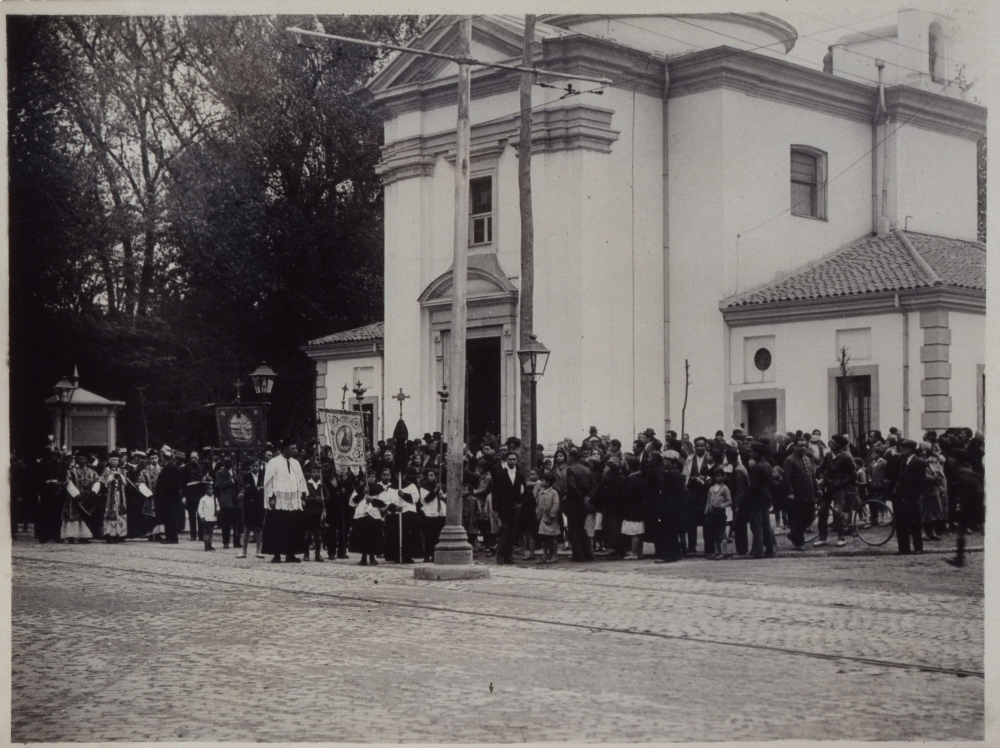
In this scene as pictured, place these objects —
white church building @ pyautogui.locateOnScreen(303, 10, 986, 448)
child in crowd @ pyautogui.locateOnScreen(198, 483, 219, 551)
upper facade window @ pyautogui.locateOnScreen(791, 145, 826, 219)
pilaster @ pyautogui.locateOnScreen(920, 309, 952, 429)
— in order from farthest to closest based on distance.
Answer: upper facade window @ pyautogui.locateOnScreen(791, 145, 826, 219)
white church building @ pyautogui.locateOnScreen(303, 10, 986, 448)
pilaster @ pyautogui.locateOnScreen(920, 309, 952, 429)
child in crowd @ pyautogui.locateOnScreen(198, 483, 219, 551)

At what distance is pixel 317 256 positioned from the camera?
39.8m

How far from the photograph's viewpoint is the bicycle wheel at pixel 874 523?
1967 centimetres

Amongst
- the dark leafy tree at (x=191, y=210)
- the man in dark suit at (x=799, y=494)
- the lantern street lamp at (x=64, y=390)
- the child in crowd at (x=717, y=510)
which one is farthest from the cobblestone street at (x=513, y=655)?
the dark leafy tree at (x=191, y=210)

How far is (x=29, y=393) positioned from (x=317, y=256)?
20735mm

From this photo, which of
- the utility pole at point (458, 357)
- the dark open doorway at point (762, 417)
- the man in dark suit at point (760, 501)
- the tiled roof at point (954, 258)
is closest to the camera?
the utility pole at point (458, 357)

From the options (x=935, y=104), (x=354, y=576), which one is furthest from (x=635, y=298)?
(x=354, y=576)

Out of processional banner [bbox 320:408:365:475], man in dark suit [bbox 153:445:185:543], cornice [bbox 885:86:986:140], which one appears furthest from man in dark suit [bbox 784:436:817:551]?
cornice [bbox 885:86:986:140]

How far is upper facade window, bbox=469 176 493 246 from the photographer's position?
32375mm

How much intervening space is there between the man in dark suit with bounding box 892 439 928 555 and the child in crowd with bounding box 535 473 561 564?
184 inches

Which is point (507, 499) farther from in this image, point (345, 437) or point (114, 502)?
point (114, 502)

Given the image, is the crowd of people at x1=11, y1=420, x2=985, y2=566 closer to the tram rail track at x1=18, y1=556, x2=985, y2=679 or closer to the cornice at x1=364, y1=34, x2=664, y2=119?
the tram rail track at x1=18, y1=556, x2=985, y2=679

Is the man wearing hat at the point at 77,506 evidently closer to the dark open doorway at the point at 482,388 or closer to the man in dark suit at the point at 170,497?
the man in dark suit at the point at 170,497

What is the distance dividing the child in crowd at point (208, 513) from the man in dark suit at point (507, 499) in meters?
5.73

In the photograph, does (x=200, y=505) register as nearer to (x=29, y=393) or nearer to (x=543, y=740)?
(x=29, y=393)
